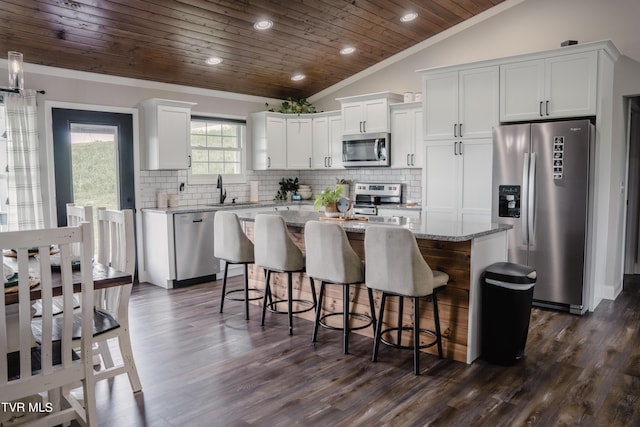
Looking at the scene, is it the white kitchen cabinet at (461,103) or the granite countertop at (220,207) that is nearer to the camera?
the white kitchen cabinet at (461,103)

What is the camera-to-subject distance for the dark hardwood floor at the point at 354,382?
2.56 meters

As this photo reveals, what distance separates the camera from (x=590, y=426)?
245 cm

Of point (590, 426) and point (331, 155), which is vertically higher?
point (331, 155)

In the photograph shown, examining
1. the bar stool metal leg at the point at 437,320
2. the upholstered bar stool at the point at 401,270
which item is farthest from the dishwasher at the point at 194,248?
the bar stool metal leg at the point at 437,320

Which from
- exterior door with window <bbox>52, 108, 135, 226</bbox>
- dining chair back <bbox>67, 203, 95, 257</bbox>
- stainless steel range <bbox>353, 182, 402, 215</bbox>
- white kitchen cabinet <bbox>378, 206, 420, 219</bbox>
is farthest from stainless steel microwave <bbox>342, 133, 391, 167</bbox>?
dining chair back <bbox>67, 203, 95, 257</bbox>

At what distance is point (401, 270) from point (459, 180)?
2.49 meters

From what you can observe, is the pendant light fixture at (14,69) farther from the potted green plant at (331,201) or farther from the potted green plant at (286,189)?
the potted green plant at (286,189)

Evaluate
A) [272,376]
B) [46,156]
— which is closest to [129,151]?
[46,156]

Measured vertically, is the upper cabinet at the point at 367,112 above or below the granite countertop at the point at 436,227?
above

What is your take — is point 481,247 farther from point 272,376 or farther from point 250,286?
point 250,286

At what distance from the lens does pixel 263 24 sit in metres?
4.83

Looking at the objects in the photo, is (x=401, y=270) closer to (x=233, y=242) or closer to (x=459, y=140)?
(x=233, y=242)

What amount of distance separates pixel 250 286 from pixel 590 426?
3397 mm

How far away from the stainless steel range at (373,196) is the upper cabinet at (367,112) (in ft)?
2.63
